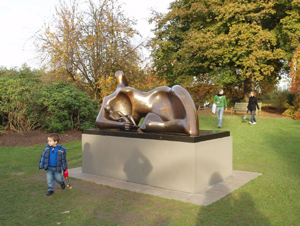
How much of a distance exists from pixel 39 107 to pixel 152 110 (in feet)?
28.0

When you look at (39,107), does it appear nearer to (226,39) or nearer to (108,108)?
(108,108)

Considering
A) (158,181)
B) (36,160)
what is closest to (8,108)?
(36,160)

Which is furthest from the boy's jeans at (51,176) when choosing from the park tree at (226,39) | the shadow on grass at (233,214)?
the park tree at (226,39)

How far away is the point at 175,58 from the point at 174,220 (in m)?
21.5

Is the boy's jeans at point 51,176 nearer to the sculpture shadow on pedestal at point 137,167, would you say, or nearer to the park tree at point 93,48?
the sculpture shadow on pedestal at point 137,167

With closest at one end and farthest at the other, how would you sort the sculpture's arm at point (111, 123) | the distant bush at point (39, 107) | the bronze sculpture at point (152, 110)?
1. the bronze sculpture at point (152, 110)
2. the sculpture's arm at point (111, 123)
3. the distant bush at point (39, 107)

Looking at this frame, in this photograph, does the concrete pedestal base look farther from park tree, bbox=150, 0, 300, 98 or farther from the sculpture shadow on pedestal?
park tree, bbox=150, 0, 300, 98

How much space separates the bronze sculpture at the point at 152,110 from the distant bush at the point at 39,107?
6.50 metres

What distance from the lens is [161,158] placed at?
18.2 ft

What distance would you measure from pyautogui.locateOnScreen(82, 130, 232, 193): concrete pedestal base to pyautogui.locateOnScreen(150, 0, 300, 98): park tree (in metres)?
15.0

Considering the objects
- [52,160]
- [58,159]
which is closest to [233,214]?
[58,159]

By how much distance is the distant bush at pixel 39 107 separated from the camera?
12.8 m

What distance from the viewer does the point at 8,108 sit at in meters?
12.7

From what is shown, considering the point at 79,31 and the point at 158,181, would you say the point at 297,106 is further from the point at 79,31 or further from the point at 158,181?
the point at 158,181
